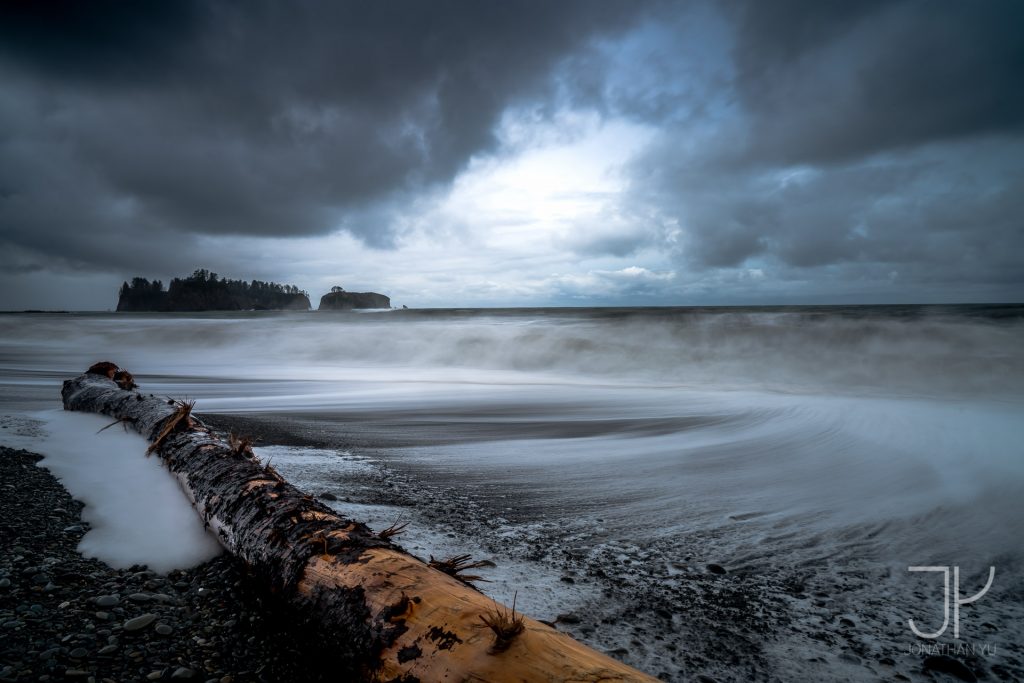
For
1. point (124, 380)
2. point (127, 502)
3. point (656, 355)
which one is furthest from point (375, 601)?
point (656, 355)

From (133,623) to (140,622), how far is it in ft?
0.07

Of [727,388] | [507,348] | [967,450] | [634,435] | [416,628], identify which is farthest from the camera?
[507,348]

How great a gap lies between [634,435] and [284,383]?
8.45 metres

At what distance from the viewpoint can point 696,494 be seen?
3643 millimetres

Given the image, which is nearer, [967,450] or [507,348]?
[967,450]

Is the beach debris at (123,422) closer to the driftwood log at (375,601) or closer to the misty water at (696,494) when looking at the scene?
the misty water at (696,494)

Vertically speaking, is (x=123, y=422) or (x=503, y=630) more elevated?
(x=503, y=630)

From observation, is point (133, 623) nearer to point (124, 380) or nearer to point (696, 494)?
point (696, 494)

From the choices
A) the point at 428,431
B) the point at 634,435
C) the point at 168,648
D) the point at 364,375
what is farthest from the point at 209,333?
the point at 168,648

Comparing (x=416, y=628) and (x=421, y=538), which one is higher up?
(x=416, y=628)

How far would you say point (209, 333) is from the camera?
2495cm

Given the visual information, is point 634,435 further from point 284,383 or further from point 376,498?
point 284,383

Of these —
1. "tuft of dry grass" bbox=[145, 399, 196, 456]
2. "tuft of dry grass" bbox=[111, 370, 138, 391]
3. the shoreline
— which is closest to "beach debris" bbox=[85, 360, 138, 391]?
"tuft of dry grass" bbox=[111, 370, 138, 391]

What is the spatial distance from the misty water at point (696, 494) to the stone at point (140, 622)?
1.25 metres
